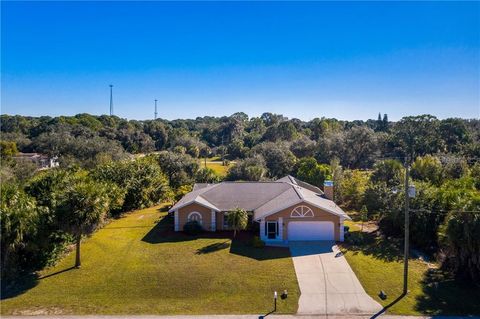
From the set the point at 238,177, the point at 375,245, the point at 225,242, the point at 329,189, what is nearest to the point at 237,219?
the point at 225,242

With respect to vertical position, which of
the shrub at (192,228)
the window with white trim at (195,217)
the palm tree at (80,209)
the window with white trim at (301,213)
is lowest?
the shrub at (192,228)

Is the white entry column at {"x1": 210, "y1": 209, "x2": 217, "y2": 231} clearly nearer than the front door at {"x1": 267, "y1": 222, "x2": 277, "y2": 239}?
No

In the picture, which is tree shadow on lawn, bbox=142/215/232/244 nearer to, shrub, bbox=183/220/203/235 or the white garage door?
shrub, bbox=183/220/203/235

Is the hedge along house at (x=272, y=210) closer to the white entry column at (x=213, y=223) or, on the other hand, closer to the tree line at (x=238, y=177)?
the white entry column at (x=213, y=223)

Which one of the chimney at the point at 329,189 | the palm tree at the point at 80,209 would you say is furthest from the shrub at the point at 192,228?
the chimney at the point at 329,189

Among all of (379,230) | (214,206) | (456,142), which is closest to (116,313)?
(214,206)

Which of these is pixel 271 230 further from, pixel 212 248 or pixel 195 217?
pixel 195 217

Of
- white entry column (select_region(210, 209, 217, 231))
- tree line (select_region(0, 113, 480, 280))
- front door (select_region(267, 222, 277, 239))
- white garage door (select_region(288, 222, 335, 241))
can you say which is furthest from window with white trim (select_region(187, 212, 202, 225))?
white garage door (select_region(288, 222, 335, 241))
